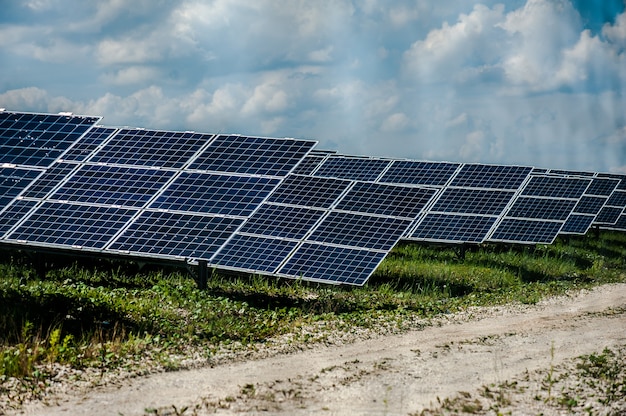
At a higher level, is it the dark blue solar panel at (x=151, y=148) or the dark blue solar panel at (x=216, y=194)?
the dark blue solar panel at (x=151, y=148)

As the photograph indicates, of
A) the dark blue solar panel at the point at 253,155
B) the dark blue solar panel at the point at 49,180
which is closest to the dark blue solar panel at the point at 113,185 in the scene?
the dark blue solar panel at the point at 49,180

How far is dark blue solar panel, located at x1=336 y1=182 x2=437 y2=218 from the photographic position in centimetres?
2031

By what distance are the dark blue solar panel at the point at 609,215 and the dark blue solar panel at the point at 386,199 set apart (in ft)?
70.0

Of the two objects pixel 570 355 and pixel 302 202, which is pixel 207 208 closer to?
pixel 302 202

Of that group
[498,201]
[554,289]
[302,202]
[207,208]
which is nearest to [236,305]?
[207,208]

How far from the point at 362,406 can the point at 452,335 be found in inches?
202

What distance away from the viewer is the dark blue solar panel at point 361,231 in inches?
749

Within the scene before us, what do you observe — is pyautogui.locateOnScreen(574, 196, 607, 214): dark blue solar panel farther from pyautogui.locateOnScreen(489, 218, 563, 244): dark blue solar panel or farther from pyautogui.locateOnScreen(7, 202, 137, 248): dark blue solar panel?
pyautogui.locateOnScreen(7, 202, 137, 248): dark blue solar panel

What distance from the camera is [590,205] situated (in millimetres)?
37688

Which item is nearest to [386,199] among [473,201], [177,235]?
[177,235]

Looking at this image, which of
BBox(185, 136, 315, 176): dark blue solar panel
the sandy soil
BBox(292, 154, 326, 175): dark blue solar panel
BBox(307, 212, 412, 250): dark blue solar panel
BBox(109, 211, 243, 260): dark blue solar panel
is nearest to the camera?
the sandy soil

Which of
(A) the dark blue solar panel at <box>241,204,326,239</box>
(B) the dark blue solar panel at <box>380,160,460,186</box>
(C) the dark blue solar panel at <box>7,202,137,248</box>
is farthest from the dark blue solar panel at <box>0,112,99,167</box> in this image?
(B) the dark blue solar panel at <box>380,160,460,186</box>

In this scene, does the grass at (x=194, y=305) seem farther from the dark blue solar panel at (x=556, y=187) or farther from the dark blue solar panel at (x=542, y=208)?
the dark blue solar panel at (x=556, y=187)

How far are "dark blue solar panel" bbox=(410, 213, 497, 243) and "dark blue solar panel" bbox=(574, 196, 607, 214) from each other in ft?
36.8
